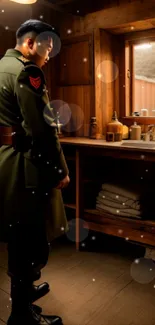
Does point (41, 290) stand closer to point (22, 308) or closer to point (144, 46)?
point (22, 308)

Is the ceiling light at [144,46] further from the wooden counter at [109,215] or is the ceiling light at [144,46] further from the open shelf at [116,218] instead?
the open shelf at [116,218]

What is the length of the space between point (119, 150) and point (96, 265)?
3.49 ft

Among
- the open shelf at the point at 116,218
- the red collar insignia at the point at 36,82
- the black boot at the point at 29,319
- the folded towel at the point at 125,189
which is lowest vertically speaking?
the black boot at the point at 29,319

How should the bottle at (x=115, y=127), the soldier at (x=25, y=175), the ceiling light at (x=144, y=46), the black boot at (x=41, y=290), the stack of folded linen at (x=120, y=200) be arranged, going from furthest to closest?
the ceiling light at (x=144, y=46) < the bottle at (x=115, y=127) < the stack of folded linen at (x=120, y=200) < the black boot at (x=41, y=290) < the soldier at (x=25, y=175)

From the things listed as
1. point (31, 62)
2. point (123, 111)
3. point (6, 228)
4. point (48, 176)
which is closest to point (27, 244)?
point (6, 228)

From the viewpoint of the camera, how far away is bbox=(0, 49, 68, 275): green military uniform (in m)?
2.00

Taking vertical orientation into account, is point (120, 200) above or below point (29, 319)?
above

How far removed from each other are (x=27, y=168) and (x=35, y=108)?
14.6 inches

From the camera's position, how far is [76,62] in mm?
3875

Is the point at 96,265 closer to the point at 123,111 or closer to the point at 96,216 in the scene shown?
the point at 96,216

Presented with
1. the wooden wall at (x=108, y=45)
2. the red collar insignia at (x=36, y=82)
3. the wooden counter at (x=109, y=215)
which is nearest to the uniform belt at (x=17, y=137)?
the red collar insignia at (x=36, y=82)

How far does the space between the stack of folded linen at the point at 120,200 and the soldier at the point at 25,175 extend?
1.23m

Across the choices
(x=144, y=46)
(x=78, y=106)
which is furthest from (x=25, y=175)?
(x=144, y=46)

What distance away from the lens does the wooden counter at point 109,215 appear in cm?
298
